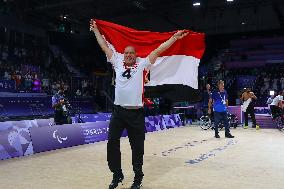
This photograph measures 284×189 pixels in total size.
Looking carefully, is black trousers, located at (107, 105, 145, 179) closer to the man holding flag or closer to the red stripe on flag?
the man holding flag

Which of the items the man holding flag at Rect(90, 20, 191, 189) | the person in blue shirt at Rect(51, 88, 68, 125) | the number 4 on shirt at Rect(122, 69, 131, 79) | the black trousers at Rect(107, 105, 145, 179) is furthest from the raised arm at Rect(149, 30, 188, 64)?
the person in blue shirt at Rect(51, 88, 68, 125)

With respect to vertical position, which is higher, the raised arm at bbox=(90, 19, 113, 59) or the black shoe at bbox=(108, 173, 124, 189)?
the raised arm at bbox=(90, 19, 113, 59)

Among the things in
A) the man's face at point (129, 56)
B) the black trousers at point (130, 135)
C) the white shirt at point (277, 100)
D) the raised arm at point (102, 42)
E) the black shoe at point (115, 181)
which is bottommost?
the black shoe at point (115, 181)

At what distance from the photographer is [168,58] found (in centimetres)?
639

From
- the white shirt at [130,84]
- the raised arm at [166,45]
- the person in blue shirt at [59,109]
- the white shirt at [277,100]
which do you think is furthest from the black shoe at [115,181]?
the white shirt at [277,100]

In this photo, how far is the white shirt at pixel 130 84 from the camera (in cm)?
463

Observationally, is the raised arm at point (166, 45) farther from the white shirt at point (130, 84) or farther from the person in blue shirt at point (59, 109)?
the person in blue shirt at point (59, 109)

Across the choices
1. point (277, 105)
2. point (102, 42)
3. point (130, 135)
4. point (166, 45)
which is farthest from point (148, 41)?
point (277, 105)

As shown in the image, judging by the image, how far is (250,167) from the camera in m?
6.40

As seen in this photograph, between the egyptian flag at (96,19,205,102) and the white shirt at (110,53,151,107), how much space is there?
1.16 m

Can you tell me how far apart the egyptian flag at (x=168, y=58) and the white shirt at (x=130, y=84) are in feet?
3.81

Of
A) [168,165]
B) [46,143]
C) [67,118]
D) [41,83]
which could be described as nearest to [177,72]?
[168,165]

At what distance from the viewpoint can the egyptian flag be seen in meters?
6.02

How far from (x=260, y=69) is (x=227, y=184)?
22.5 m
